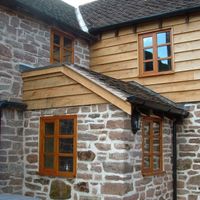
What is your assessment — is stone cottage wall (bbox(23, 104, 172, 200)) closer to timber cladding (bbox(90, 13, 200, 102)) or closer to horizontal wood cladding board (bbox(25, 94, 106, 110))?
horizontal wood cladding board (bbox(25, 94, 106, 110))

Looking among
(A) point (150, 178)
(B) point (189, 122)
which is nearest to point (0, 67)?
(A) point (150, 178)

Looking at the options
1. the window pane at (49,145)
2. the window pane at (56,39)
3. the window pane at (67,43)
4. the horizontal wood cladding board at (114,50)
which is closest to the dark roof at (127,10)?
the horizontal wood cladding board at (114,50)

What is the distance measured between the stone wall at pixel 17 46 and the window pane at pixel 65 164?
200 centimetres

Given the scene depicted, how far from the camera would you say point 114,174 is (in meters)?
6.46

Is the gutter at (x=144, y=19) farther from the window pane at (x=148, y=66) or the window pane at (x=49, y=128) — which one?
the window pane at (x=49, y=128)

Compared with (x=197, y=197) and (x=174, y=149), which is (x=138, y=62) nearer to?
(x=174, y=149)

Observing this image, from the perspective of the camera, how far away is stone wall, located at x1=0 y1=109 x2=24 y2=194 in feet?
25.1

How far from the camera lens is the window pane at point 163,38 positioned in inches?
367

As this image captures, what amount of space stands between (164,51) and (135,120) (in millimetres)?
3283

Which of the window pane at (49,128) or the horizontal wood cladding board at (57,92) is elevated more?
the horizontal wood cladding board at (57,92)

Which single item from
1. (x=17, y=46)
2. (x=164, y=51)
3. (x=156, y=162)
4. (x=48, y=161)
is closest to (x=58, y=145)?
(x=48, y=161)

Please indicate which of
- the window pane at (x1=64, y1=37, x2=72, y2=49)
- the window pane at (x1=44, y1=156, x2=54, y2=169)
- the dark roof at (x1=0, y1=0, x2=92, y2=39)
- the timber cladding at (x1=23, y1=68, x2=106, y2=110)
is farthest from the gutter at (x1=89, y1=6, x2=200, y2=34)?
the window pane at (x1=44, y1=156, x2=54, y2=169)

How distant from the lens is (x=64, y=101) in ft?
24.3

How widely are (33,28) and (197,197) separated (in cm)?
602
